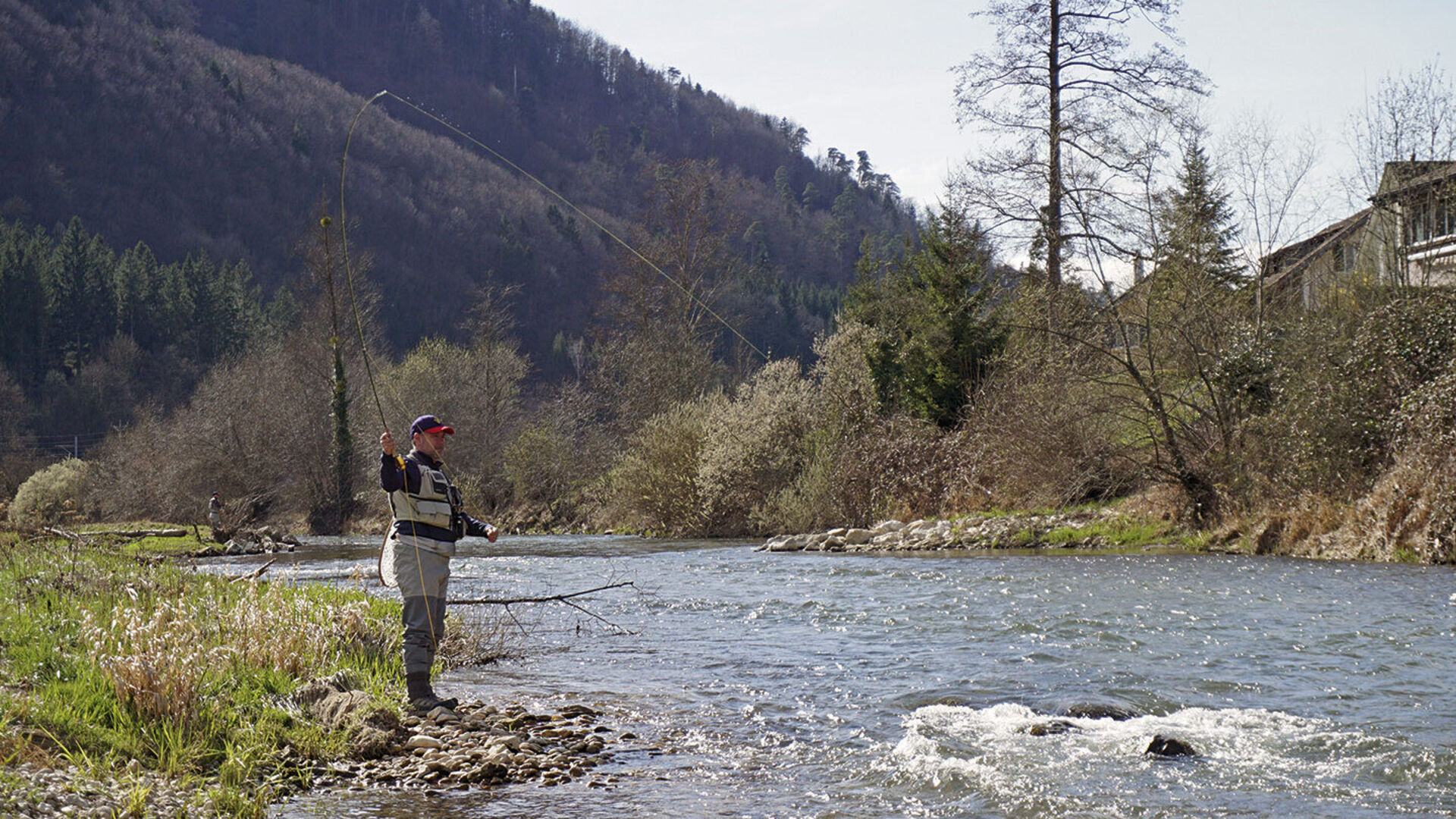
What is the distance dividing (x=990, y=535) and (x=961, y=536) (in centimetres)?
68

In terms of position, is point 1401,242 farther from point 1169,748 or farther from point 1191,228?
point 1169,748

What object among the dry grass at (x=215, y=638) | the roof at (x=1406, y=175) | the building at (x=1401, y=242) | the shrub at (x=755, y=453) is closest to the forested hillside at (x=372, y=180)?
the shrub at (x=755, y=453)

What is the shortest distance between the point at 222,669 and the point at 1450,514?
15.9 meters

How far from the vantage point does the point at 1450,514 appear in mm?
16328

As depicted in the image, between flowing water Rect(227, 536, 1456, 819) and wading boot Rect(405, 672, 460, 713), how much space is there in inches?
34.9

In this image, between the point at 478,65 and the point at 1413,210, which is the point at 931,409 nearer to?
the point at 1413,210

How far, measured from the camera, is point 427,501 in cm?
819

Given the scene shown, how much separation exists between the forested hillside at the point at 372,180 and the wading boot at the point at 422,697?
71.5 metres

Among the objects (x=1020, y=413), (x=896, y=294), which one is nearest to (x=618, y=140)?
(x=896, y=294)

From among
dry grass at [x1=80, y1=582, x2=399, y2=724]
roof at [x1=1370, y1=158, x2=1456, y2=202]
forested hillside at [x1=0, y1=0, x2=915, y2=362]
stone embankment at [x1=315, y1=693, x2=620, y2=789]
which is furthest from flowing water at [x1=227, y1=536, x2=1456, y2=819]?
forested hillside at [x1=0, y1=0, x2=915, y2=362]

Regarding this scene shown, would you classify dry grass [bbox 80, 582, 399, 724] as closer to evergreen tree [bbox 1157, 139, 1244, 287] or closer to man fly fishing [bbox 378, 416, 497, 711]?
man fly fishing [bbox 378, 416, 497, 711]

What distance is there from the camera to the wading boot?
319 inches

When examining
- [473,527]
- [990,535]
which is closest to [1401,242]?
[990,535]

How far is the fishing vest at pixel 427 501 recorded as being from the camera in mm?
8148
